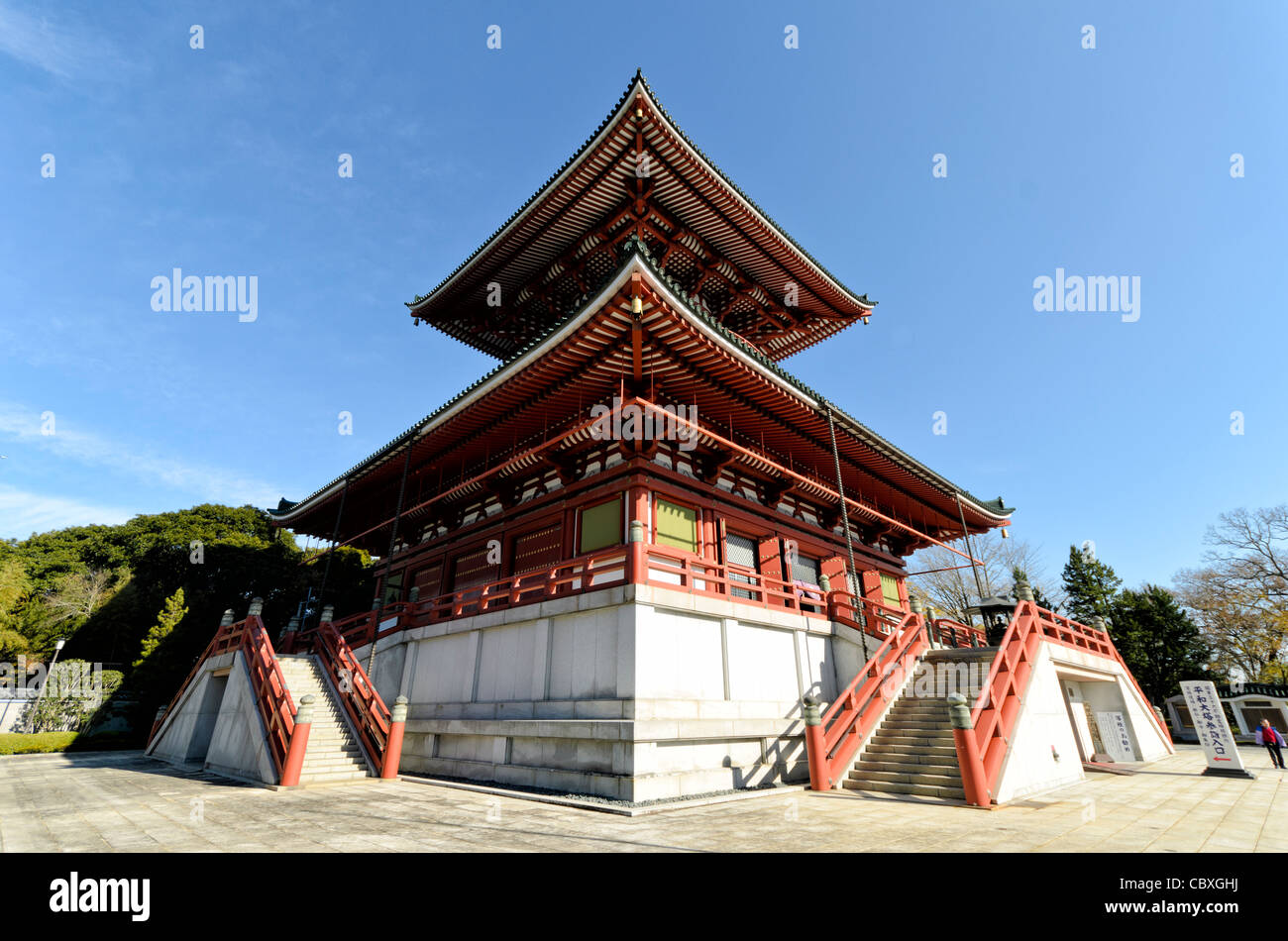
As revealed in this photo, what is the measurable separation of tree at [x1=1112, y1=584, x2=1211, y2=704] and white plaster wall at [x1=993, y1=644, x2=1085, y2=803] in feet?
78.0

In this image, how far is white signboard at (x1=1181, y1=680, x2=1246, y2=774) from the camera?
12.5 meters

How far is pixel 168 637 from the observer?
24812mm

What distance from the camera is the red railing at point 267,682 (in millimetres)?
11191

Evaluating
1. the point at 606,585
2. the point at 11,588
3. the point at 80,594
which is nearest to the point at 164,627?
the point at 80,594

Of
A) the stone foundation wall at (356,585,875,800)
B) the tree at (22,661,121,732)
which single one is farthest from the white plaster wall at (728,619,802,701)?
the tree at (22,661,121,732)

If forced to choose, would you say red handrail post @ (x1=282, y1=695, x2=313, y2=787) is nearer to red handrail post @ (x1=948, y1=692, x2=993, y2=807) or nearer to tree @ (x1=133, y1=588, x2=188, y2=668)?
red handrail post @ (x1=948, y1=692, x2=993, y2=807)

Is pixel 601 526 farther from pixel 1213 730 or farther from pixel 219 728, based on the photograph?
pixel 1213 730

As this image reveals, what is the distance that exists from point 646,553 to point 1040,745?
796 cm

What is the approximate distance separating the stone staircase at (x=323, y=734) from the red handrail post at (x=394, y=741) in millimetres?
621

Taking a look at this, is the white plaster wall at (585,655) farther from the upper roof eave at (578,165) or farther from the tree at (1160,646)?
the tree at (1160,646)

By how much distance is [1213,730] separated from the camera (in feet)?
42.2

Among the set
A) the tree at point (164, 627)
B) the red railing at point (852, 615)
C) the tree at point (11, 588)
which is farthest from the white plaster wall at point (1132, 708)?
the tree at point (11, 588)
